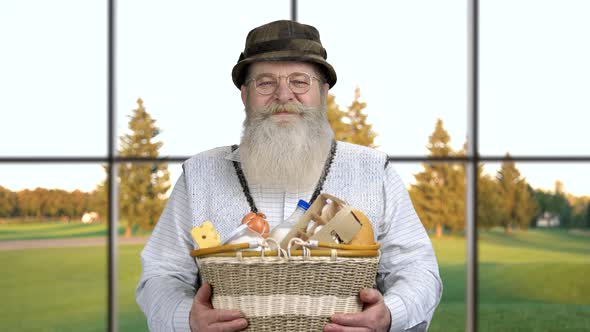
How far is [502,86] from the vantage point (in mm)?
4027

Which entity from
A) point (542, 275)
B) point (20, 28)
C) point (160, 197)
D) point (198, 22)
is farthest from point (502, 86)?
point (20, 28)

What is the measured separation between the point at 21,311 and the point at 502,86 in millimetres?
2924

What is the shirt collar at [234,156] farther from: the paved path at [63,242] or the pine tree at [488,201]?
the pine tree at [488,201]

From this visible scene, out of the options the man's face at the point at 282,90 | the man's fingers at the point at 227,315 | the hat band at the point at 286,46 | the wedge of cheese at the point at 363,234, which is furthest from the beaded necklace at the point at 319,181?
the man's fingers at the point at 227,315

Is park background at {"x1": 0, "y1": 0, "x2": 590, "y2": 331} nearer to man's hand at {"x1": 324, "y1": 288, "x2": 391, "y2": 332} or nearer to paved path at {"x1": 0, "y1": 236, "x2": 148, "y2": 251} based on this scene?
paved path at {"x1": 0, "y1": 236, "x2": 148, "y2": 251}

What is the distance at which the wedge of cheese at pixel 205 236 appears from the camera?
55.7 inches

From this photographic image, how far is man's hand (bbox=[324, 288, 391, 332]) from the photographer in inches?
55.6

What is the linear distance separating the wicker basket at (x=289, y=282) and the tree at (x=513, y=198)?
2.70 m

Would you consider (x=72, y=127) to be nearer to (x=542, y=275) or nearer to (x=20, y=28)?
(x=20, y=28)

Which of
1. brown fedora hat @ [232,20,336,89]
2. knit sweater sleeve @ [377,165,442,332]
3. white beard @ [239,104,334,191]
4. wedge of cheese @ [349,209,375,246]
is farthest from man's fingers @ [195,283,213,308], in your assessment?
brown fedora hat @ [232,20,336,89]

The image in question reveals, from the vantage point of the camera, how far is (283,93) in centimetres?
186

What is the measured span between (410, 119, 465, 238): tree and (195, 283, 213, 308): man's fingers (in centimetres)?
254

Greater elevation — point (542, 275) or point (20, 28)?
point (20, 28)

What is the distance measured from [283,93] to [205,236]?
1.83 ft
